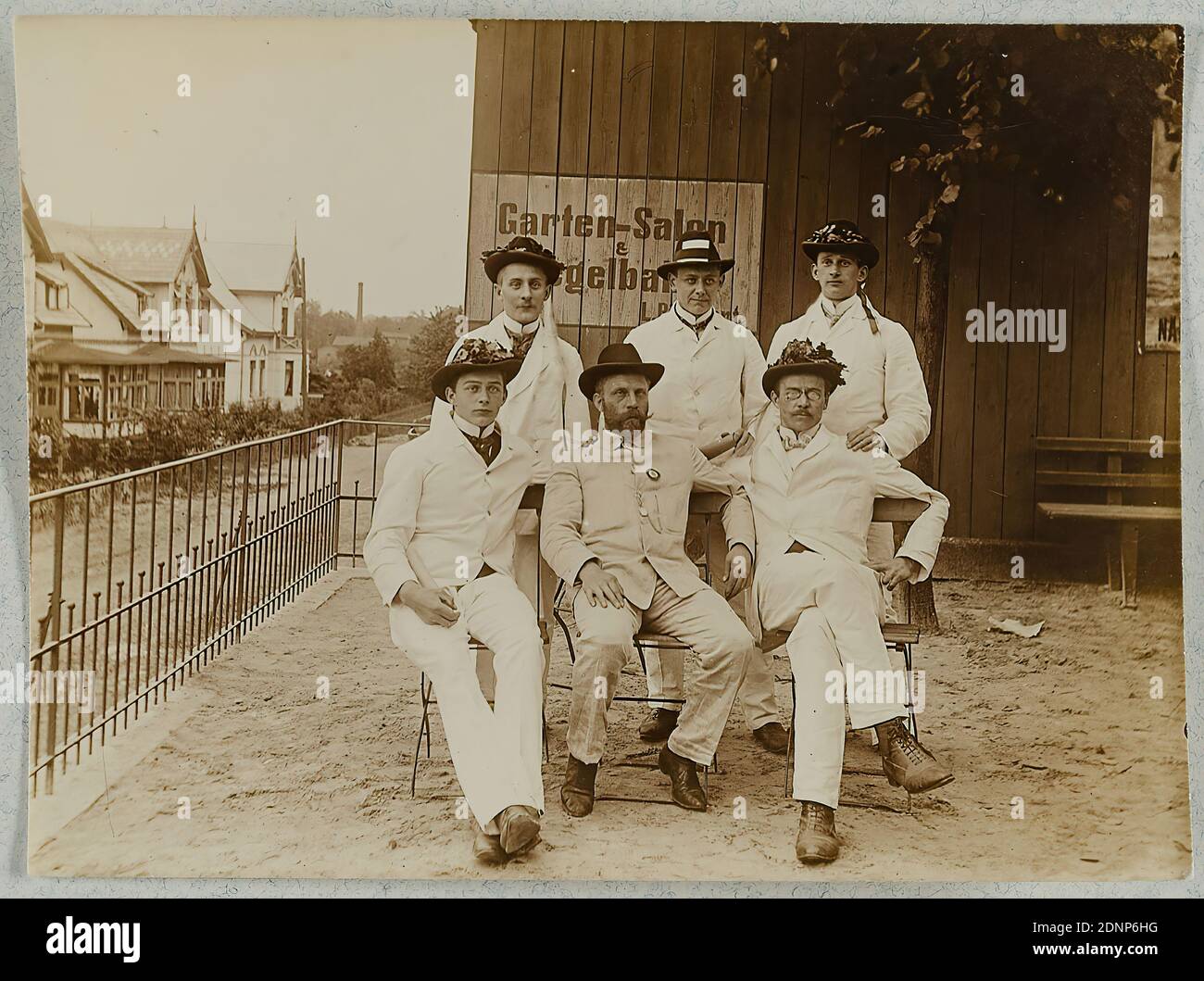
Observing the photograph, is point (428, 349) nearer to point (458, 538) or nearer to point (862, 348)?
point (458, 538)

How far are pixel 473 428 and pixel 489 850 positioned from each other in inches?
48.2

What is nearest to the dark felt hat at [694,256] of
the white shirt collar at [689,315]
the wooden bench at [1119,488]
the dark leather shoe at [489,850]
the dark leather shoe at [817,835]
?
the white shirt collar at [689,315]

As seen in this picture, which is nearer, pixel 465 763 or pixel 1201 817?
pixel 465 763

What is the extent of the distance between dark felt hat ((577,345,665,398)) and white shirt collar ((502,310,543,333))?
0.70ft

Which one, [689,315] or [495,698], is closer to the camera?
[495,698]

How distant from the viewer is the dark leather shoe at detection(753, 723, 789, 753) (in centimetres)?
354

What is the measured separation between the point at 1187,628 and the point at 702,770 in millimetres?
1615

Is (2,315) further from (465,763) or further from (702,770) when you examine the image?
(702,770)

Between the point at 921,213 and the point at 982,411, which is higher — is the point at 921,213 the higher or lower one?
the higher one

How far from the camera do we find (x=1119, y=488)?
3.61m

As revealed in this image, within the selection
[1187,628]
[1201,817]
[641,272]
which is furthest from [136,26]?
[1201,817]

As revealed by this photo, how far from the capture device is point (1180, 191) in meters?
3.62

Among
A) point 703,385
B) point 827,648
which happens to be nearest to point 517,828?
point 827,648

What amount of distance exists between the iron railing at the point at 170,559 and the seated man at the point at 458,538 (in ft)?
0.37
